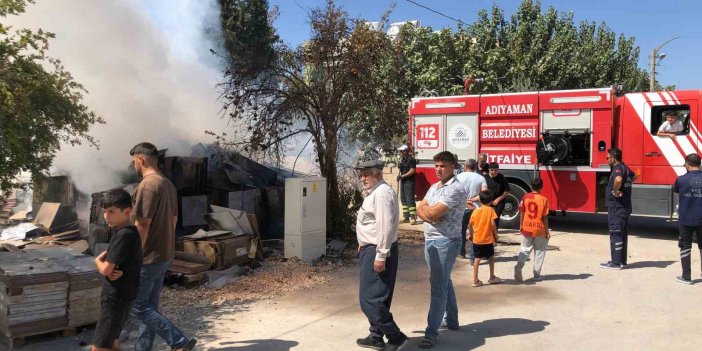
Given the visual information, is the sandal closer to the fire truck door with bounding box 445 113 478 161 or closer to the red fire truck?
the red fire truck

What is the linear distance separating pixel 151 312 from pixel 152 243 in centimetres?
51

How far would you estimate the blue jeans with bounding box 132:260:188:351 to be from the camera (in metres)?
3.97

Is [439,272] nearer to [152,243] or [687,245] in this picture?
[152,243]

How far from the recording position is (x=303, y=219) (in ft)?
25.3

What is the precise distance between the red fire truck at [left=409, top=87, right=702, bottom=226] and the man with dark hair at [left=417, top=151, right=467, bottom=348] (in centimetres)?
671

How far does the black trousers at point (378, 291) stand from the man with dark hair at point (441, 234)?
405 mm

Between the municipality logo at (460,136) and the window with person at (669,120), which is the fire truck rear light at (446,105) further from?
the window with person at (669,120)

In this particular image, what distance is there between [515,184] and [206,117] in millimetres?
8023

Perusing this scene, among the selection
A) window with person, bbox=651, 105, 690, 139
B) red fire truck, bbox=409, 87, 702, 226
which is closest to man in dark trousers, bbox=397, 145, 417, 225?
red fire truck, bbox=409, 87, 702, 226

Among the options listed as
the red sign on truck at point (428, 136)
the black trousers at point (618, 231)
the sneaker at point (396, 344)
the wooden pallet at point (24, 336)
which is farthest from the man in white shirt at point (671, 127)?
the wooden pallet at point (24, 336)

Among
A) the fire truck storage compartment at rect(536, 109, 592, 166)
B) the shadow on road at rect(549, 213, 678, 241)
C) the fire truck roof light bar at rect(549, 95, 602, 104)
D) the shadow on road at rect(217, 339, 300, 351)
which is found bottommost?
the shadow on road at rect(217, 339, 300, 351)

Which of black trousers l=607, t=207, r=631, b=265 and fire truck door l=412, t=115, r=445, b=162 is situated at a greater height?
fire truck door l=412, t=115, r=445, b=162

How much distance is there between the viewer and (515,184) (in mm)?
11297

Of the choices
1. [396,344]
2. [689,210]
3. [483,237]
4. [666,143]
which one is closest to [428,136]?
[666,143]
